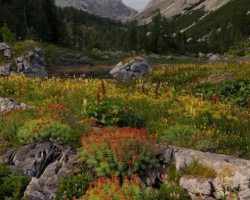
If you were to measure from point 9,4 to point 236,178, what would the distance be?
3172 inches

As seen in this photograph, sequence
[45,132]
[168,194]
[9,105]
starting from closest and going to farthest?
1. [168,194]
2. [45,132]
3. [9,105]

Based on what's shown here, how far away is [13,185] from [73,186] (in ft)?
4.64

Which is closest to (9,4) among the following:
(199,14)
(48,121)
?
(48,121)

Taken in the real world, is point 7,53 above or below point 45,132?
above

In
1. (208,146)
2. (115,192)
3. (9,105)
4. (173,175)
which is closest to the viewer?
(115,192)

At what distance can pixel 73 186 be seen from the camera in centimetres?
655

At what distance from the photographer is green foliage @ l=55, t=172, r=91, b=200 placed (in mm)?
6504

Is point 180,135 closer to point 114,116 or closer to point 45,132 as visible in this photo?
point 114,116

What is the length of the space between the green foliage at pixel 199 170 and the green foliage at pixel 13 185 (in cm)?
352

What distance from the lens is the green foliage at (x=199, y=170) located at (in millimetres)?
6366

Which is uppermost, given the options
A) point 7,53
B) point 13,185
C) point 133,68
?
point 7,53

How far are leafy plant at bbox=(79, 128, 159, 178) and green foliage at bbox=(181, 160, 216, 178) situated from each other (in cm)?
68

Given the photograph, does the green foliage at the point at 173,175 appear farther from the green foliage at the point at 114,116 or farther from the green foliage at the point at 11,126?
the green foliage at the point at 11,126

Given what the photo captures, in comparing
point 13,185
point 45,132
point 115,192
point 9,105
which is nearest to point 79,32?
point 9,105
